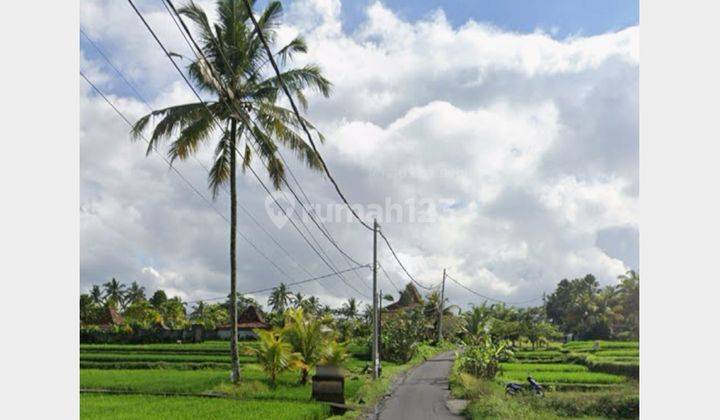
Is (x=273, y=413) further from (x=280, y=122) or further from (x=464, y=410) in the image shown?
(x=280, y=122)

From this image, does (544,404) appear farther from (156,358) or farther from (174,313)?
(174,313)

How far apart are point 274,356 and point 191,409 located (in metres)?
6.27

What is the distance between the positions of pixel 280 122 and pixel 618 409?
11781 mm

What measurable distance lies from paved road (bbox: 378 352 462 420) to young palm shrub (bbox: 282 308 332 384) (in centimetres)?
281

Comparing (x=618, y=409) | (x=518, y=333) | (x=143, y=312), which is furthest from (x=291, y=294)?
(x=618, y=409)

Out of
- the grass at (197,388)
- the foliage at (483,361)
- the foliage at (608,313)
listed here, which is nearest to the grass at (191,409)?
the grass at (197,388)

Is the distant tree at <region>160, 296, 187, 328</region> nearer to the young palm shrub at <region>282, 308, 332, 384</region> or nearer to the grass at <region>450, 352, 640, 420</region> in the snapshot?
the young palm shrub at <region>282, 308, 332, 384</region>

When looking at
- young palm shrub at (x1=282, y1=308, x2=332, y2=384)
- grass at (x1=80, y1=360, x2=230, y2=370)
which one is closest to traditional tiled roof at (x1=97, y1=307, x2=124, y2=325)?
grass at (x1=80, y1=360, x2=230, y2=370)

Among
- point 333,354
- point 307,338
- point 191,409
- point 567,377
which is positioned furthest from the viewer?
point 567,377

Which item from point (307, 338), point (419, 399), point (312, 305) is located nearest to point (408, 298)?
point (312, 305)

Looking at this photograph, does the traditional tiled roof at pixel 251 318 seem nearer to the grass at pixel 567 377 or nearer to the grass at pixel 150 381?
the grass at pixel 150 381

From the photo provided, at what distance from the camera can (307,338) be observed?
22062mm

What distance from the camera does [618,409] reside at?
1530cm

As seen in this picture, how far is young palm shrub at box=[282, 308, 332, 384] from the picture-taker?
2198cm
